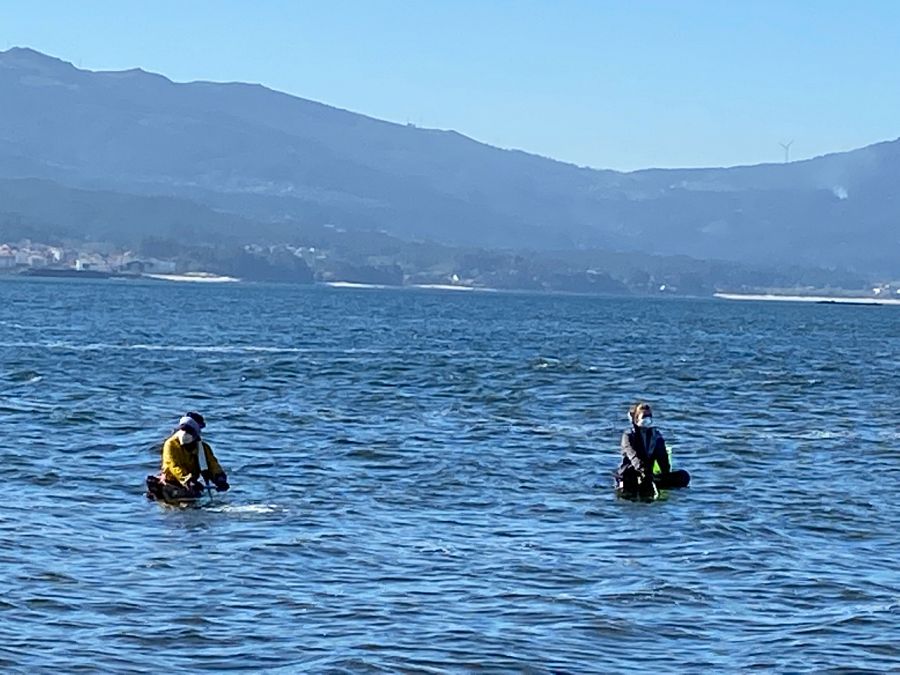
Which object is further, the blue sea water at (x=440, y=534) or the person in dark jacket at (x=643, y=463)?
the person in dark jacket at (x=643, y=463)

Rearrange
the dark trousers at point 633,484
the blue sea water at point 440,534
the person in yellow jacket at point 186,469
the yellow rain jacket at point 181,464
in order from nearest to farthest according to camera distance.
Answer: the blue sea water at point 440,534 → the person in yellow jacket at point 186,469 → the yellow rain jacket at point 181,464 → the dark trousers at point 633,484

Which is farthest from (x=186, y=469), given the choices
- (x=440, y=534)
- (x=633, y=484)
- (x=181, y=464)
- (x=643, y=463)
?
(x=643, y=463)

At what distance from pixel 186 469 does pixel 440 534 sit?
5.14 meters

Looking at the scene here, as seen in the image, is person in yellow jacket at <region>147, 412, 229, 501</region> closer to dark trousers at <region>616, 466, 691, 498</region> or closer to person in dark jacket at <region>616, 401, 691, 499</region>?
dark trousers at <region>616, 466, 691, 498</region>

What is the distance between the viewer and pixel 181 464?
30.9m

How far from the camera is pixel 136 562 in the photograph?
81.6ft

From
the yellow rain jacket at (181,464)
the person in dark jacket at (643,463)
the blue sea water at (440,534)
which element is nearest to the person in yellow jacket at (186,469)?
the yellow rain jacket at (181,464)

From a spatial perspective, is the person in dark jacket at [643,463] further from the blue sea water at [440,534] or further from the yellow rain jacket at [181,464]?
the yellow rain jacket at [181,464]

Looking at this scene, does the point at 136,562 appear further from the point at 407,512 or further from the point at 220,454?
the point at 220,454

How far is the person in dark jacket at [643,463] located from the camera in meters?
33.1

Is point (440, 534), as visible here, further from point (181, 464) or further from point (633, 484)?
point (633, 484)

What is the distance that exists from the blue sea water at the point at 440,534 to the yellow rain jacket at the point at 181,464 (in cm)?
63

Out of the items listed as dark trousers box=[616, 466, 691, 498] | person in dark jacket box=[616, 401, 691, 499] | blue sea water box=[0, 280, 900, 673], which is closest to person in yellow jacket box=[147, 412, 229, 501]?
blue sea water box=[0, 280, 900, 673]

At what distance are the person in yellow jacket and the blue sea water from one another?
1.54ft
